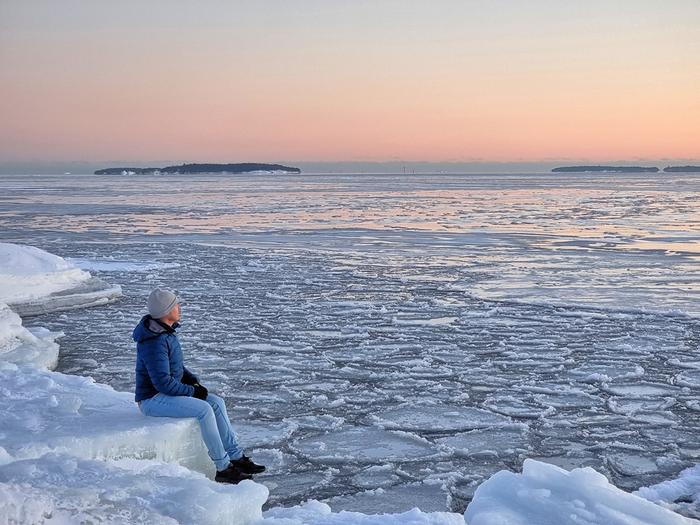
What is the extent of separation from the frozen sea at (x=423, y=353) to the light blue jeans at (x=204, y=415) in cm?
35

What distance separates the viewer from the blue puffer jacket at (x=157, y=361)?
4.52 meters

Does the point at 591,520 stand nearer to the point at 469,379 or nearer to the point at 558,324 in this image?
the point at 469,379

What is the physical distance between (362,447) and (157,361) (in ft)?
Answer: 4.83

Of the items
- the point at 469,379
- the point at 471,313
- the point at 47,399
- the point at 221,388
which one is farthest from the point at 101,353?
the point at 471,313

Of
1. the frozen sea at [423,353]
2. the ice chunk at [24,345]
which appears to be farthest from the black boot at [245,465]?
Result: the ice chunk at [24,345]

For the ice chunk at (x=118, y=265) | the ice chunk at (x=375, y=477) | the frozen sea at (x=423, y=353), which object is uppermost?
the ice chunk at (x=375, y=477)

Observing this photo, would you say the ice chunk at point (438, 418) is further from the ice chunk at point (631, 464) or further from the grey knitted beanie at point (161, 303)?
the grey knitted beanie at point (161, 303)

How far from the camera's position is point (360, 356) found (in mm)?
7672

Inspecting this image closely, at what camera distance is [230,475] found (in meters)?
4.47

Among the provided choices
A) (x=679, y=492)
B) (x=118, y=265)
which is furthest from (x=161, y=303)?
(x=118, y=265)

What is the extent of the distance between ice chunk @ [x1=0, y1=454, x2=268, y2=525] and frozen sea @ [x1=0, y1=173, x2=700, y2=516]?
965 mm

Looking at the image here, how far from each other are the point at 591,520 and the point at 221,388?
3768mm

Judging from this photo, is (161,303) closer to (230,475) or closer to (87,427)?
(87,427)

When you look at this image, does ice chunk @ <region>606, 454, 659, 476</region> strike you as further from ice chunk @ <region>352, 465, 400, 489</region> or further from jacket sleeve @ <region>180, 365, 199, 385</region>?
jacket sleeve @ <region>180, 365, 199, 385</region>
